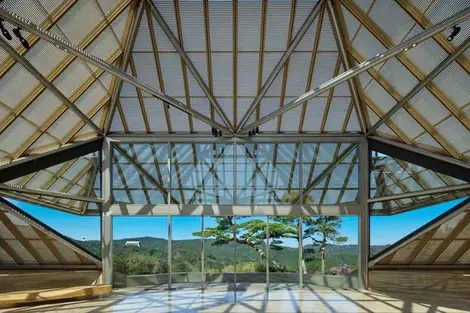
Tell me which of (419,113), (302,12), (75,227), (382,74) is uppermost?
(302,12)

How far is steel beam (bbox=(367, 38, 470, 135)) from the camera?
1169cm

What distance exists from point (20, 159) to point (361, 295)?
1507 cm

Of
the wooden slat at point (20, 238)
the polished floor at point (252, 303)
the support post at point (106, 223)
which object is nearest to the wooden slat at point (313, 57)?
the polished floor at point (252, 303)

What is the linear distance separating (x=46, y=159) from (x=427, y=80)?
15.3 meters

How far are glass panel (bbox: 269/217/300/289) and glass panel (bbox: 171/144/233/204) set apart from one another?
2684mm

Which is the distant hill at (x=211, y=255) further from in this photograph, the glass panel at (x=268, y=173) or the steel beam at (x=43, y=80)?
the steel beam at (x=43, y=80)

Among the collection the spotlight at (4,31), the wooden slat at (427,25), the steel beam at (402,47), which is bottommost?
the spotlight at (4,31)

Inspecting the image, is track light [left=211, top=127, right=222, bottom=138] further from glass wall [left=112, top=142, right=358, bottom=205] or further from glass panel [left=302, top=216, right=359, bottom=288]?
glass panel [left=302, top=216, right=359, bottom=288]

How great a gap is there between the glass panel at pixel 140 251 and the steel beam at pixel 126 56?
15.8 feet

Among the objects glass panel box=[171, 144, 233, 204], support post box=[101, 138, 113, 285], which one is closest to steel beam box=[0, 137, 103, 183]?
support post box=[101, 138, 113, 285]

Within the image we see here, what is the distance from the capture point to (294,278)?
19.6m

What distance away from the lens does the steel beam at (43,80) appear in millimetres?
11363

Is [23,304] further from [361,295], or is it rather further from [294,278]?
[361,295]

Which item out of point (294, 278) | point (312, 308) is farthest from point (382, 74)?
point (294, 278)
